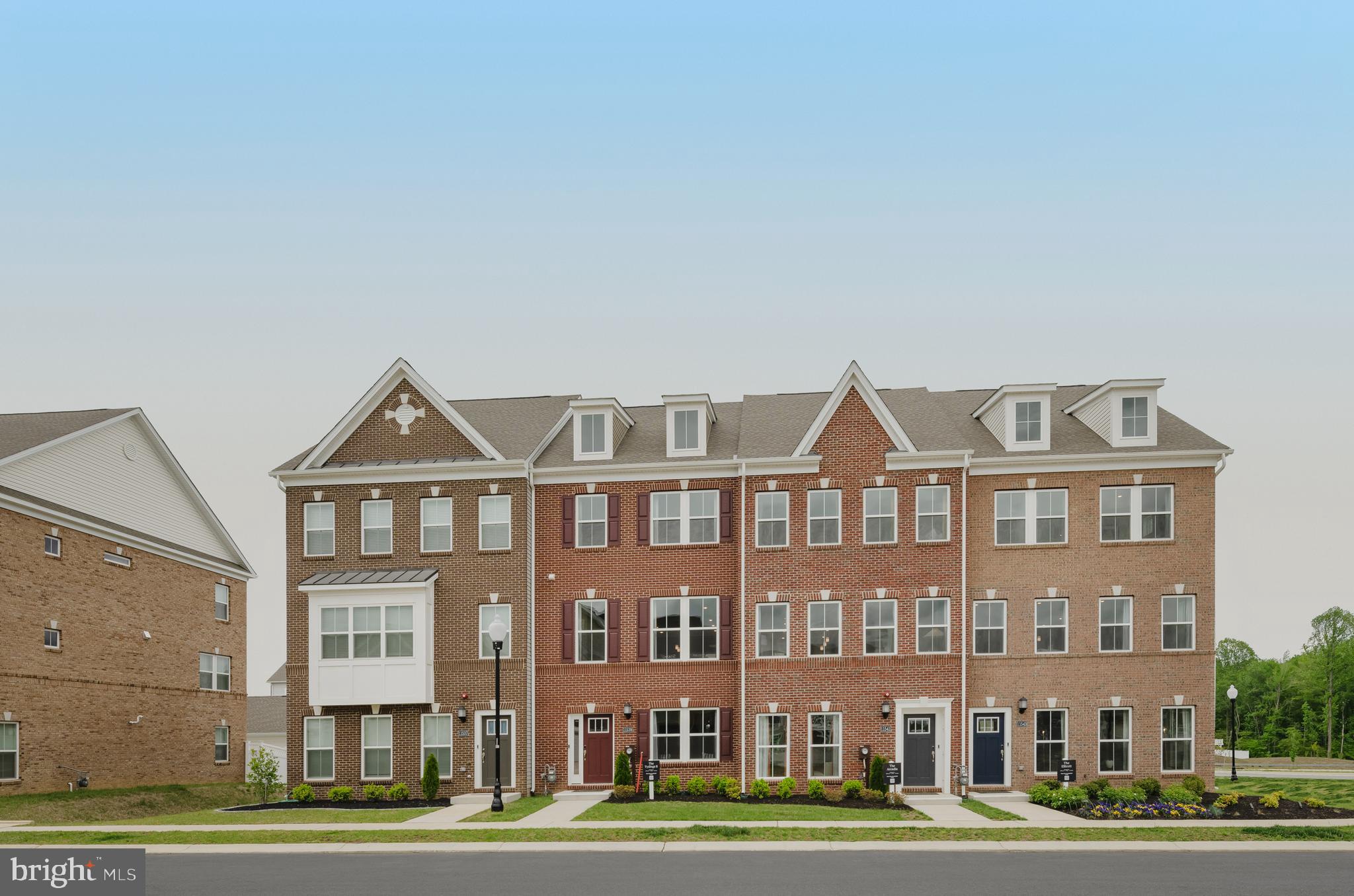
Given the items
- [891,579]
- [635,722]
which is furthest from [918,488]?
[635,722]

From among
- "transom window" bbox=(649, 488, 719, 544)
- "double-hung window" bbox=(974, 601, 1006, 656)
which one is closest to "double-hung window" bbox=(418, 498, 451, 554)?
"transom window" bbox=(649, 488, 719, 544)

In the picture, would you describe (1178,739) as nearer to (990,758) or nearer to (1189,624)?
(1189,624)

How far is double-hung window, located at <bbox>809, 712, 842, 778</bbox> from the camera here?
32.3m

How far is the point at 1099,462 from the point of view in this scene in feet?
108

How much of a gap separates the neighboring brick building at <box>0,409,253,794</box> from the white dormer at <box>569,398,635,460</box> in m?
15.0

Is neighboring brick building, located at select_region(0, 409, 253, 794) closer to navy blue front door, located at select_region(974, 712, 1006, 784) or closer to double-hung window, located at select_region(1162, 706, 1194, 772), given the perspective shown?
navy blue front door, located at select_region(974, 712, 1006, 784)

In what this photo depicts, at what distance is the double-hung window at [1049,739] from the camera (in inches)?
1268

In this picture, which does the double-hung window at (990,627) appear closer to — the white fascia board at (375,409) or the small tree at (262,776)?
the white fascia board at (375,409)

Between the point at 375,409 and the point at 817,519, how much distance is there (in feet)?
44.1

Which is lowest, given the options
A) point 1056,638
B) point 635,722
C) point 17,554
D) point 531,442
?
point 635,722

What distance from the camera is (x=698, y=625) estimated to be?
33594mm

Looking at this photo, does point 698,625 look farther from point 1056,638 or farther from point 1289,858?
point 1289,858

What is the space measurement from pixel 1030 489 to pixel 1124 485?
258cm

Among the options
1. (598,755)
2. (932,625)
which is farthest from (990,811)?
(598,755)
